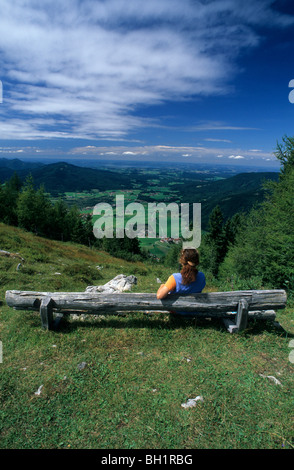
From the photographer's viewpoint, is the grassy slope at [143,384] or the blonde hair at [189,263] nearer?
the grassy slope at [143,384]

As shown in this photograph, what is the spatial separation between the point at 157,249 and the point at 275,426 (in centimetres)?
8659

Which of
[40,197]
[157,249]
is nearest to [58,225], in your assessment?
[40,197]

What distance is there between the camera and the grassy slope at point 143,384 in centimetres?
340

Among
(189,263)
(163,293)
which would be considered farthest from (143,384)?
(189,263)

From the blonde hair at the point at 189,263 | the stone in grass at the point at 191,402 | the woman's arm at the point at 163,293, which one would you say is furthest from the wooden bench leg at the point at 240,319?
the stone in grass at the point at 191,402

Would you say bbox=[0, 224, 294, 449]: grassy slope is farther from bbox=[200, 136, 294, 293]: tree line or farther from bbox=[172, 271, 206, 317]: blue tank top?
bbox=[200, 136, 294, 293]: tree line

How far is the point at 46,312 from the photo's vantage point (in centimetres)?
568

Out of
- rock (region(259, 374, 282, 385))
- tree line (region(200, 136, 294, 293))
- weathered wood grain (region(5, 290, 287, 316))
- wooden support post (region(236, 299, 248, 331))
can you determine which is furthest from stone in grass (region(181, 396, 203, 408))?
tree line (region(200, 136, 294, 293))

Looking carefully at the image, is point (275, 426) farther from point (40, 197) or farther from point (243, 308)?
point (40, 197)

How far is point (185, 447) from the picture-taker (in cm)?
323

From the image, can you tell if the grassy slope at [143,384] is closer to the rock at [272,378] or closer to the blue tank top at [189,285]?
the rock at [272,378]

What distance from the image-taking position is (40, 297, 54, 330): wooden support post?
5652mm

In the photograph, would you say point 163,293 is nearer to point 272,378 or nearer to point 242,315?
point 242,315

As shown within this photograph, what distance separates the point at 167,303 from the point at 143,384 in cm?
190
